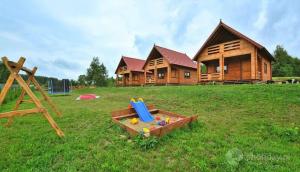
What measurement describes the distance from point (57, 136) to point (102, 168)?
6.66 feet

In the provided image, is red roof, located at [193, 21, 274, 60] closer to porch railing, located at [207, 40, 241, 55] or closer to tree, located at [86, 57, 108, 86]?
porch railing, located at [207, 40, 241, 55]

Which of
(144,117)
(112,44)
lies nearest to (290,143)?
(144,117)

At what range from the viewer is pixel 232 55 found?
13.9 meters

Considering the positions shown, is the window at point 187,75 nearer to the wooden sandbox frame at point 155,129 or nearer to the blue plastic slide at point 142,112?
the wooden sandbox frame at point 155,129

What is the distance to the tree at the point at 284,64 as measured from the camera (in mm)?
39281

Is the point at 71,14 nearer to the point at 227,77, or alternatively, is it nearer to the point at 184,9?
the point at 184,9

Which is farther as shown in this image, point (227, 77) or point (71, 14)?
point (227, 77)

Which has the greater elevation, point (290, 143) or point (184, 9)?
point (184, 9)

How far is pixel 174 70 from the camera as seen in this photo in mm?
22422

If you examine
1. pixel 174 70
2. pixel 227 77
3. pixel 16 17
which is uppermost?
pixel 16 17

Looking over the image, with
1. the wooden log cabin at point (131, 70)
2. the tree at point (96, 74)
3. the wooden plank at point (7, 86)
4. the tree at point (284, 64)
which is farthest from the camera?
the tree at point (284, 64)

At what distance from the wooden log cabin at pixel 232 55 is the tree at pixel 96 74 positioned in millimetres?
28098

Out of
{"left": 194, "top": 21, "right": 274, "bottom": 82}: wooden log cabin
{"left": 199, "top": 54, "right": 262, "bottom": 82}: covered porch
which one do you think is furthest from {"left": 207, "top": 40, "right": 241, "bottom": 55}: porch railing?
{"left": 199, "top": 54, "right": 262, "bottom": 82}: covered porch

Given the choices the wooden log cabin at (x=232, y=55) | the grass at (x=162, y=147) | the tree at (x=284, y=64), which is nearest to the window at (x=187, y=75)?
the wooden log cabin at (x=232, y=55)
